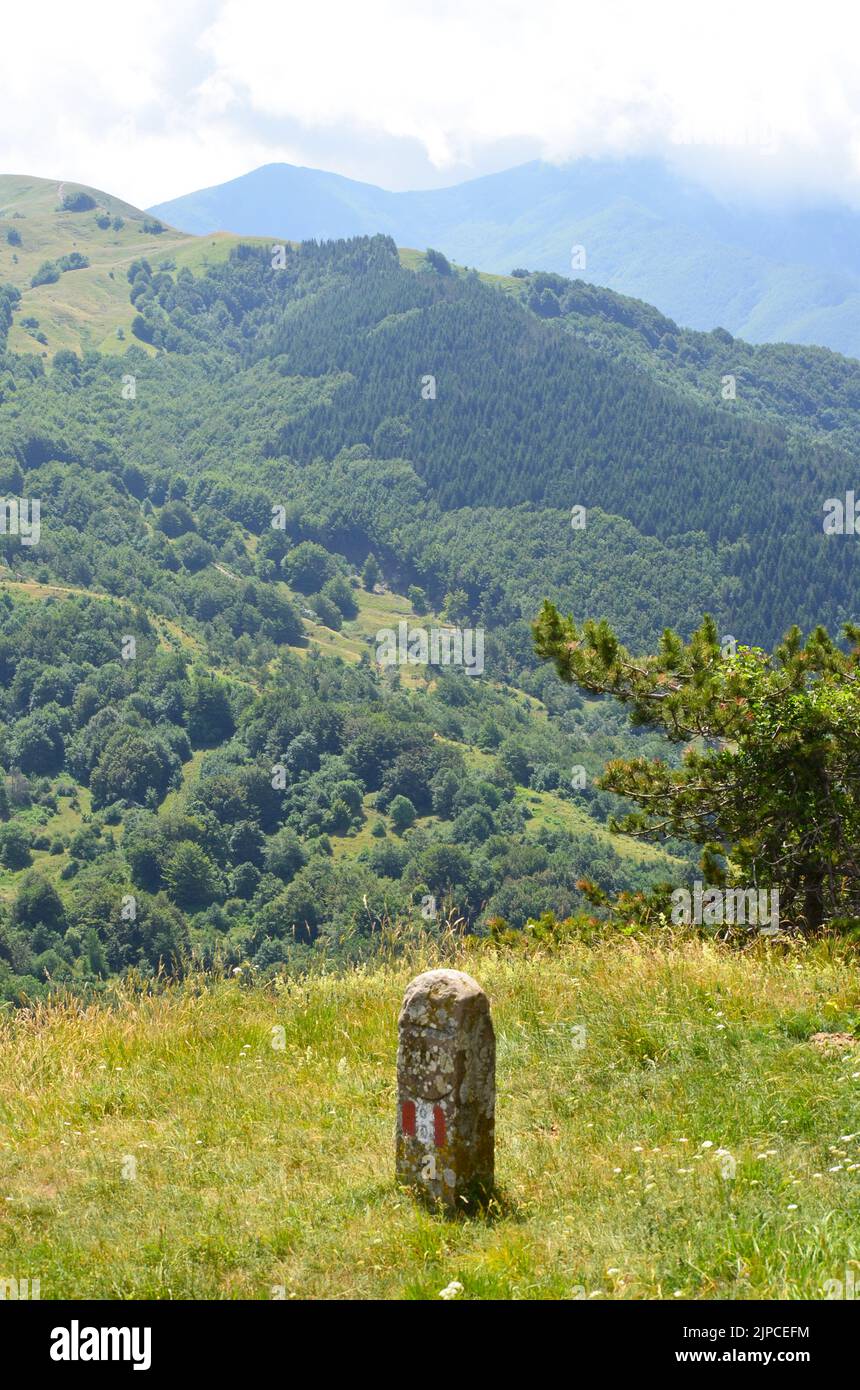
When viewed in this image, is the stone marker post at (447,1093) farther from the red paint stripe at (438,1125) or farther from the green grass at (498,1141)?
the green grass at (498,1141)

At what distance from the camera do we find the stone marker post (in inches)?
201

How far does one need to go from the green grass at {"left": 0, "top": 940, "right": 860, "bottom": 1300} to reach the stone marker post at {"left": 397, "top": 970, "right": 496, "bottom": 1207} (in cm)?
14

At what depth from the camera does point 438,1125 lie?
514 centimetres

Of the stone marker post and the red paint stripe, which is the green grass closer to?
the stone marker post

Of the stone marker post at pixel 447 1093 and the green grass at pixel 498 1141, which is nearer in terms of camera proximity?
the green grass at pixel 498 1141

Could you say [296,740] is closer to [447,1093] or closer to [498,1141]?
[498,1141]

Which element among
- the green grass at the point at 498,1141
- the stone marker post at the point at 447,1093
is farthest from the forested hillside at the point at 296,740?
the stone marker post at the point at 447,1093

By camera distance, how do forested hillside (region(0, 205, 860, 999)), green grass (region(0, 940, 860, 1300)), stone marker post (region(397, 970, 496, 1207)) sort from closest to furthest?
1. green grass (region(0, 940, 860, 1300))
2. stone marker post (region(397, 970, 496, 1207))
3. forested hillside (region(0, 205, 860, 999))

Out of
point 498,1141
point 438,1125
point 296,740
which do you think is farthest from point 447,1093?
point 296,740

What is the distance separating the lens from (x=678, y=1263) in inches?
170

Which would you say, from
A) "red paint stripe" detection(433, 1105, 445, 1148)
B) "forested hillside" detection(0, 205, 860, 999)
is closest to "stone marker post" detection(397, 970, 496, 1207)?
"red paint stripe" detection(433, 1105, 445, 1148)

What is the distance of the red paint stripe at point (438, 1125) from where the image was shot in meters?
5.12
